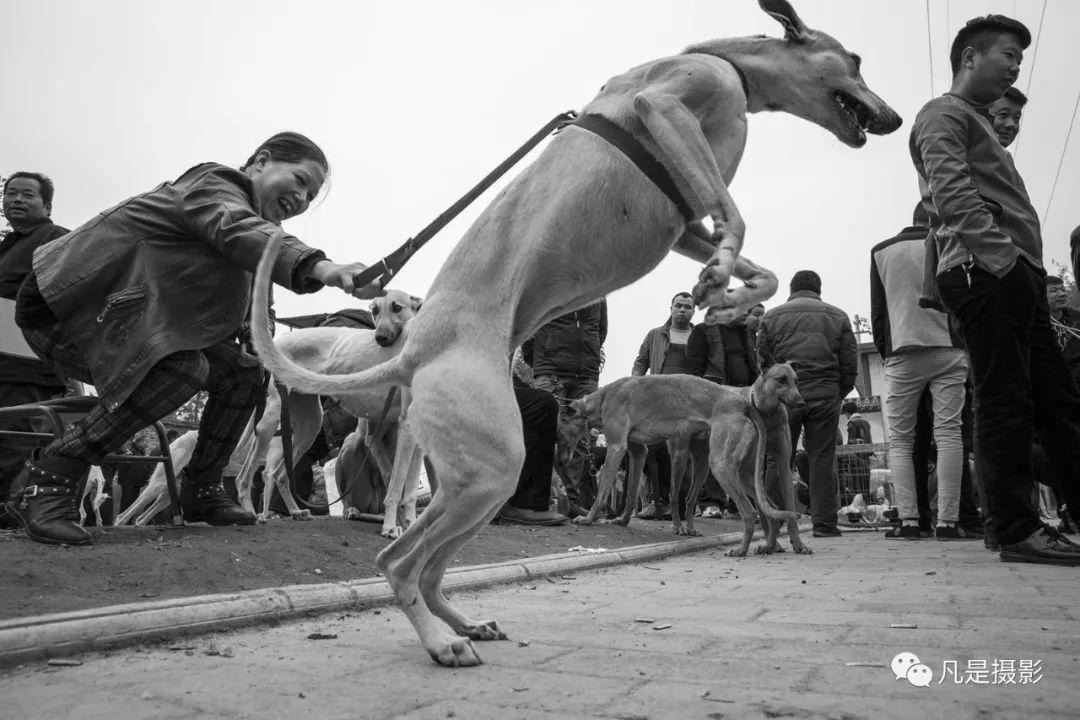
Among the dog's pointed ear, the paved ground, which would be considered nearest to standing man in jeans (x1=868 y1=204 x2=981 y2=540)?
the paved ground

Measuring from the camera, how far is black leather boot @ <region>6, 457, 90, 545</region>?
3.32 meters

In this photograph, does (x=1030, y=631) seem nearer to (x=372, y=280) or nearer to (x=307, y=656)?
(x=307, y=656)

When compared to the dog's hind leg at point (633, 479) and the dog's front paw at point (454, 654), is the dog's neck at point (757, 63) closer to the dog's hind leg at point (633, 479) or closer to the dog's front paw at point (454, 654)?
the dog's front paw at point (454, 654)

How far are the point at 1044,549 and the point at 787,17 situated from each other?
3.06 metres

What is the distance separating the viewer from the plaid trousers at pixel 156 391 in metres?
3.55

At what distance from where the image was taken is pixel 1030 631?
217cm

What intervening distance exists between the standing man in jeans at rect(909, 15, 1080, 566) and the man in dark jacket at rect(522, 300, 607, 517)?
414cm

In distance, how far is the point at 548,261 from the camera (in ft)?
8.19

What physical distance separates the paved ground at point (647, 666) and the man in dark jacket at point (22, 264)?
11.3ft

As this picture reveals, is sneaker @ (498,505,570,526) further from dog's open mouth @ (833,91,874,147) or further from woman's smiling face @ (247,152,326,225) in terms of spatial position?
dog's open mouth @ (833,91,874,147)

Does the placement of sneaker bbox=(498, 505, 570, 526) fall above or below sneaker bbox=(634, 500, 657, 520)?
above

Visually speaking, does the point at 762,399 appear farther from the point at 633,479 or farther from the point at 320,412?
the point at 320,412

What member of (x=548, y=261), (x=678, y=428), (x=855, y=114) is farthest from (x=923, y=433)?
(x=548, y=261)

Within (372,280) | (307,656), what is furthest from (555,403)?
(307,656)
